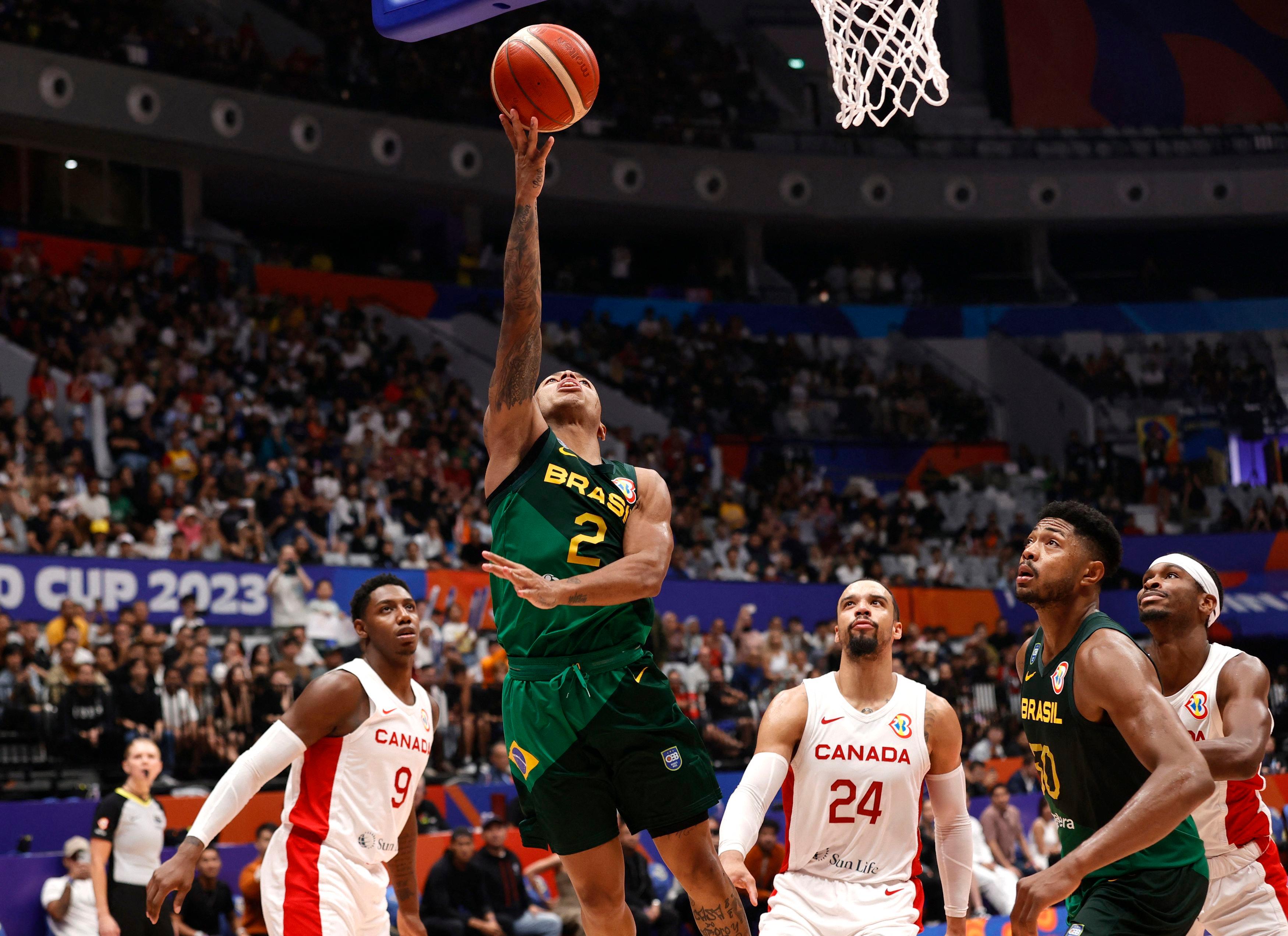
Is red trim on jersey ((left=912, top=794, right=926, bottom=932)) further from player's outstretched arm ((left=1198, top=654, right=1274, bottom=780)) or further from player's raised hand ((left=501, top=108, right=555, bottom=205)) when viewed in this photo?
player's raised hand ((left=501, top=108, right=555, bottom=205))

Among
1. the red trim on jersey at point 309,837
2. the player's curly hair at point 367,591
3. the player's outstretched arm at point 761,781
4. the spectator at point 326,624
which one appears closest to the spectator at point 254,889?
the spectator at point 326,624

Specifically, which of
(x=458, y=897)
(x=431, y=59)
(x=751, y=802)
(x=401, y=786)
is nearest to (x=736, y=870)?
(x=751, y=802)

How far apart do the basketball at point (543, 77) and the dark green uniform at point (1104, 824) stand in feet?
8.94

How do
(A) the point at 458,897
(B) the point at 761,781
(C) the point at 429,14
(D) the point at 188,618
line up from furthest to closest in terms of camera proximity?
(D) the point at 188,618 → (A) the point at 458,897 → (C) the point at 429,14 → (B) the point at 761,781

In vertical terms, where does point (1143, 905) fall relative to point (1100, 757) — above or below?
below

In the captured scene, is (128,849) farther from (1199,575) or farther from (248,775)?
(1199,575)

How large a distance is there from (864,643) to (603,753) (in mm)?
1385

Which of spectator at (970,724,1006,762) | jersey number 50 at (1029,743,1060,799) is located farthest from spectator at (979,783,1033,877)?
jersey number 50 at (1029,743,1060,799)

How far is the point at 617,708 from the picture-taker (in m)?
4.82

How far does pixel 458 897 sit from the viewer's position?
1066 cm

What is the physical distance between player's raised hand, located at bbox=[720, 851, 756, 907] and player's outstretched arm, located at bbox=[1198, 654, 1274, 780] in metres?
1.65

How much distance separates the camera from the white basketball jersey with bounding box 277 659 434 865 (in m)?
5.72

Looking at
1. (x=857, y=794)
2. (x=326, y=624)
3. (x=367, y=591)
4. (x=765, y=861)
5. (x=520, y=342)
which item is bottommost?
(x=765, y=861)

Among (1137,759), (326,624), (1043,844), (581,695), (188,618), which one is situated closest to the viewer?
(1137,759)
